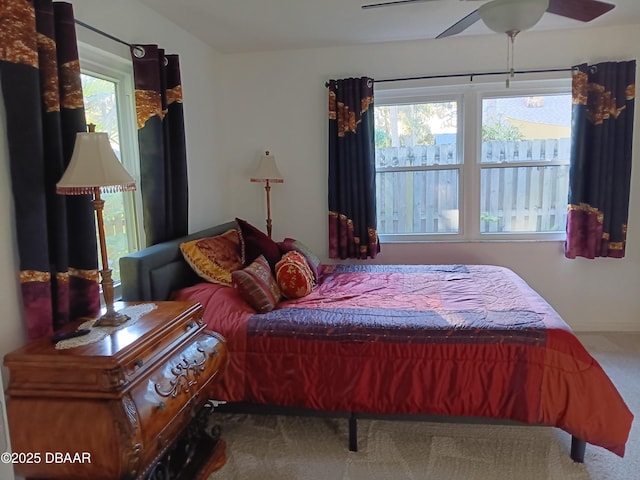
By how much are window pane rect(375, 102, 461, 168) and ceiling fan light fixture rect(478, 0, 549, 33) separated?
1.67m

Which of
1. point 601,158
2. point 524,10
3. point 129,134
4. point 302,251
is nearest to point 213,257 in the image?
point 302,251

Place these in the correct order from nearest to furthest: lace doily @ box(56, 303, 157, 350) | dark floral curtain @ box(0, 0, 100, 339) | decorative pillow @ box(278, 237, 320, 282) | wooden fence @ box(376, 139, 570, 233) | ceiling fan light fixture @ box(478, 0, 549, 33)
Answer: lace doily @ box(56, 303, 157, 350) → dark floral curtain @ box(0, 0, 100, 339) → ceiling fan light fixture @ box(478, 0, 549, 33) → decorative pillow @ box(278, 237, 320, 282) → wooden fence @ box(376, 139, 570, 233)

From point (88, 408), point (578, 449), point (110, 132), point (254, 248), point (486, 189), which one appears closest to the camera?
point (88, 408)

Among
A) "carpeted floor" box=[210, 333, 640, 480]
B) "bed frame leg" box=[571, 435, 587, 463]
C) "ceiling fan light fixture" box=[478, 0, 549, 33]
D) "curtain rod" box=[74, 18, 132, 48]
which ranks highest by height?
"curtain rod" box=[74, 18, 132, 48]

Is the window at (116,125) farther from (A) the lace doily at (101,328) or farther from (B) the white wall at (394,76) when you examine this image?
Answer: (B) the white wall at (394,76)

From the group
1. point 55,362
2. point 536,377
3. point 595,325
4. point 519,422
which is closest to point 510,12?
point 536,377

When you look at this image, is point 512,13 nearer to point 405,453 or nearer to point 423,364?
point 423,364

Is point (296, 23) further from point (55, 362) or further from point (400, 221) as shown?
point (55, 362)

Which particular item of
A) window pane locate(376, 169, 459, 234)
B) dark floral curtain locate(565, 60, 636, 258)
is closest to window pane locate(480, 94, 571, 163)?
dark floral curtain locate(565, 60, 636, 258)

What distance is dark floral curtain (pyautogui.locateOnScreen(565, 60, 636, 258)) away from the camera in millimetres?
3264

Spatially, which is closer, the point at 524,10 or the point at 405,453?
the point at 524,10

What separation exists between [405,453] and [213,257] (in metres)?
1.49

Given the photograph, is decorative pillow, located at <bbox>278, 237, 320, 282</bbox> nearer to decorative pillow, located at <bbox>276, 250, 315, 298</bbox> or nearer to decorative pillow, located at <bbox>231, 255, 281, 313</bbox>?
decorative pillow, located at <bbox>276, 250, 315, 298</bbox>

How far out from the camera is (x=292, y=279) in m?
2.65
